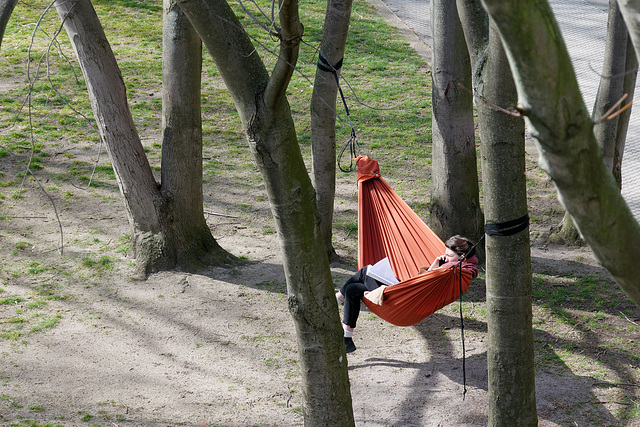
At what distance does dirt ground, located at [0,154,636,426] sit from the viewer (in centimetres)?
378

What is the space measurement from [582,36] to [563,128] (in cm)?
1149

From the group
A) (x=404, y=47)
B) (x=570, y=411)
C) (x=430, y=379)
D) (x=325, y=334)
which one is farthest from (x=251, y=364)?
(x=404, y=47)

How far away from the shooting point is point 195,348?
180 inches

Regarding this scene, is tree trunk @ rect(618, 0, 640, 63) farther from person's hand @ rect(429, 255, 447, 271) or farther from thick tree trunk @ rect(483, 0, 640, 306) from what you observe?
person's hand @ rect(429, 255, 447, 271)

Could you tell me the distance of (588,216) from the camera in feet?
4.79

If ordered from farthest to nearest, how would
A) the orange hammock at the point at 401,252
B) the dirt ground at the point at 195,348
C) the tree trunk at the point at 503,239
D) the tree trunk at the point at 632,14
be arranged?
the orange hammock at the point at 401,252 → the dirt ground at the point at 195,348 → the tree trunk at the point at 503,239 → the tree trunk at the point at 632,14

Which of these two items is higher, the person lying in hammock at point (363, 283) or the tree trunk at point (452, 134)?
the tree trunk at point (452, 134)

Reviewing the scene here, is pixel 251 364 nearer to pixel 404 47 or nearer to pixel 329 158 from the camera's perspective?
pixel 329 158

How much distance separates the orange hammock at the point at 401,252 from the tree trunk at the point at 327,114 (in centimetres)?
54

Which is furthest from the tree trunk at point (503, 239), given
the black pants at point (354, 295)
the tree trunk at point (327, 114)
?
the tree trunk at point (327, 114)

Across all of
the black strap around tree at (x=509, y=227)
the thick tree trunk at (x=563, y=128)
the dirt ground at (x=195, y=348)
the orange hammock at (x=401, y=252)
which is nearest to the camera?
the thick tree trunk at (x=563, y=128)

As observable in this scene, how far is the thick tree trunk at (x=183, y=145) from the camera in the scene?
16.7 ft

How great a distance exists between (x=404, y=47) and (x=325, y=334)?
372 inches

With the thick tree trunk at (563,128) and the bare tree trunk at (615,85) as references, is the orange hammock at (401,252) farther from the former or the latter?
the thick tree trunk at (563,128)
